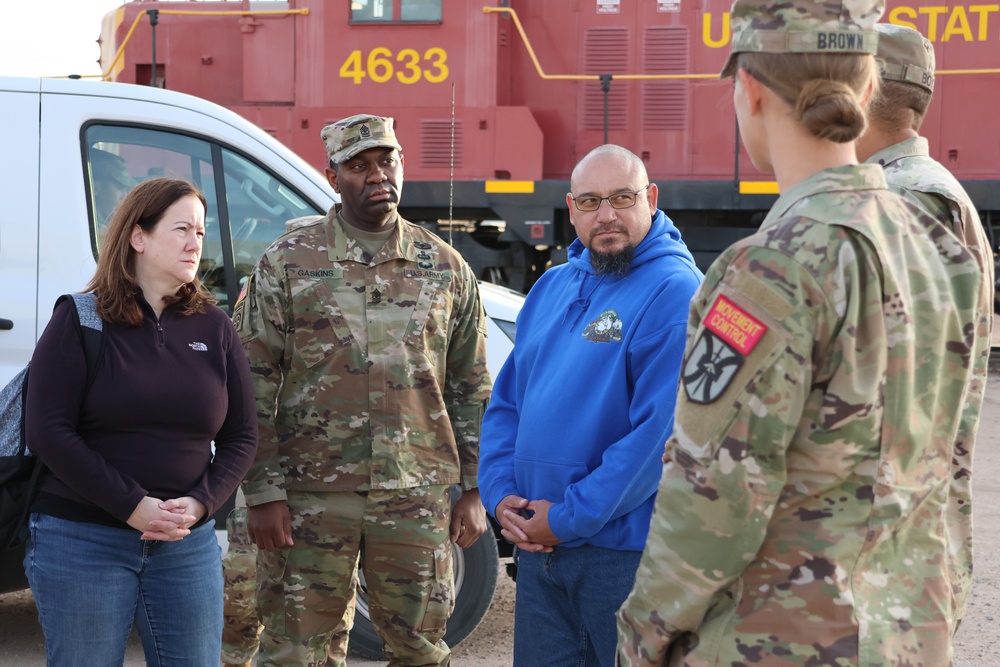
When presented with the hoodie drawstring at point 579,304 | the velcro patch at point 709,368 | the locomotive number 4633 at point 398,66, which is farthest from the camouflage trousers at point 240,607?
the locomotive number 4633 at point 398,66

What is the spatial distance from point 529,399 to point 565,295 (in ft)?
1.00

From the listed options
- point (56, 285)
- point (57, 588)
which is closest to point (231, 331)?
point (57, 588)

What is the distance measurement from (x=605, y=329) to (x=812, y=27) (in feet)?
3.62

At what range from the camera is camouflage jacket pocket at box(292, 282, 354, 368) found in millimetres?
3025

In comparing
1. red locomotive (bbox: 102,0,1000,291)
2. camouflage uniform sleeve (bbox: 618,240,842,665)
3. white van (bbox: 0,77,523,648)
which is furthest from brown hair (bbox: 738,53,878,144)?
red locomotive (bbox: 102,0,1000,291)

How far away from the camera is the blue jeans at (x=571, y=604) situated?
7.93ft

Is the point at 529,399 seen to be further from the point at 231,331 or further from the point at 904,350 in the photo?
the point at 904,350

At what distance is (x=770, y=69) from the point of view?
4.99ft

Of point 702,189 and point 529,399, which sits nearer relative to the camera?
point 529,399

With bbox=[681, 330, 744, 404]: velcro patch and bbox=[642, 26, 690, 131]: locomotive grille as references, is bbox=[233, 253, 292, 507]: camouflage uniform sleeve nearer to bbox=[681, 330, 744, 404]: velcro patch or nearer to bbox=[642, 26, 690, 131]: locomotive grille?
bbox=[681, 330, 744, 404]: velcro patch

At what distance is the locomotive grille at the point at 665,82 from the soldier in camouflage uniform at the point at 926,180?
7.75 m

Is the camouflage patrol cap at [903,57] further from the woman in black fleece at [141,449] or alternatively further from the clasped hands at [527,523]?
the woman in black fleece at [141,449]

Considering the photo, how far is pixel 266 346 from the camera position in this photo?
3029 mm

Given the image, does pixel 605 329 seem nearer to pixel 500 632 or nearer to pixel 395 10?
pixel 500 632
